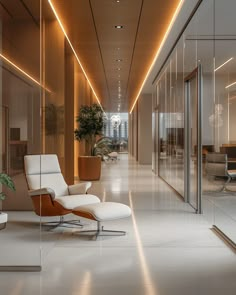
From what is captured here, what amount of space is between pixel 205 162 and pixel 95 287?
392cm

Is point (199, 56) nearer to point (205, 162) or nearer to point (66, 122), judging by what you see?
point (205, 162)

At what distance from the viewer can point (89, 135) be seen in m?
13.2

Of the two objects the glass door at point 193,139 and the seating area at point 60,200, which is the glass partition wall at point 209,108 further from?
the seating area at point 60,200

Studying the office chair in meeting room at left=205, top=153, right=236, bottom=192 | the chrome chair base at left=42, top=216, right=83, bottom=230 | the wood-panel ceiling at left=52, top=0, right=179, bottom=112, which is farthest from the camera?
the wood-panel ceiling at left=52, top=0, right=179, bottom=112

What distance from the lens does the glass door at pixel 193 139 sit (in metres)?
6.88

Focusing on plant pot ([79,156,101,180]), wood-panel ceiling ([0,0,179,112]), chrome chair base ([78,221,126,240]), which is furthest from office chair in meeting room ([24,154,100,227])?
plant pot ([79,156,101,180])

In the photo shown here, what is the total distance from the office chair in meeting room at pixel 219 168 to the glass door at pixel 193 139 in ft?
→ 0.58

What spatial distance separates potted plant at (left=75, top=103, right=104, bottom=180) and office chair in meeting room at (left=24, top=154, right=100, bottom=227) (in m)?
6.39

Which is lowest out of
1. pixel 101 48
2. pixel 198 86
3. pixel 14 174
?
pixel 14 174

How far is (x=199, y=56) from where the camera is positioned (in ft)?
22.7

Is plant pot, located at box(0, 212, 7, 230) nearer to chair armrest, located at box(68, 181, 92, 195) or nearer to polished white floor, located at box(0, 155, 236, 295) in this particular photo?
Result: polished white floor, located at box(0, 155, 236, 295)

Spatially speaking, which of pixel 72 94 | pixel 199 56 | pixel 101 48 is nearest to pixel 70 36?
pixel 101 48

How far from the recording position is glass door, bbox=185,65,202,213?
688cm

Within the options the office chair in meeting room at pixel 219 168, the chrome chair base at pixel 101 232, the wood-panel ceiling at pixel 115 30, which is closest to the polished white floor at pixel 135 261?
the chrome chair base at pixel 101 232
